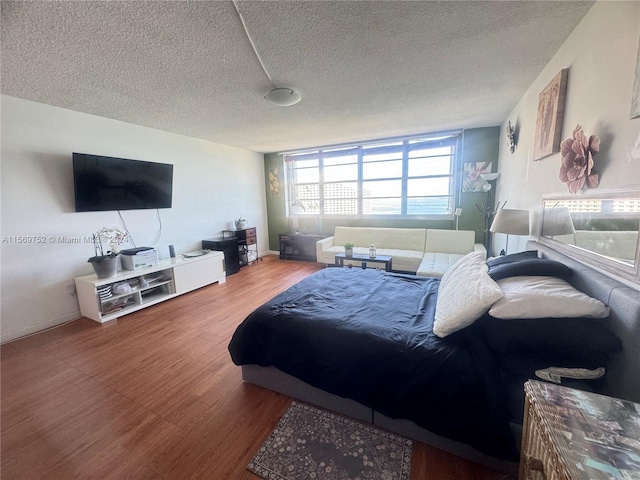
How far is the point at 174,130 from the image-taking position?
3.71 meters

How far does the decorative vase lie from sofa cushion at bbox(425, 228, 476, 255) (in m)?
4.47

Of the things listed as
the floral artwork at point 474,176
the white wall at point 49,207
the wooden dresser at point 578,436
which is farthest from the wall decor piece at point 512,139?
the white wall at point 49,207

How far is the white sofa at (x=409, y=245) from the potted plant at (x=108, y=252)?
296cm

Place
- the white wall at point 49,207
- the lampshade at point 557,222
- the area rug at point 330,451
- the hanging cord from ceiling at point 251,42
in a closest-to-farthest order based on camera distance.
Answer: the area rug at point 330,451 < the hanging cord from ceiling at point 251,42 < the lampshade at point 557,222 < the white wall at point 49,207

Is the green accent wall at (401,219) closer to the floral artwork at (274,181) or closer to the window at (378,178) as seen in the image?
the floral artwork at (274,181)

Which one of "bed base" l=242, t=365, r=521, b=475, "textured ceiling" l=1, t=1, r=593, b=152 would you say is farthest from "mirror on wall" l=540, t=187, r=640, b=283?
"textured ceiling" l=1, t=1, r=593, b=152

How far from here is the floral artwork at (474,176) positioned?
4.12 meters

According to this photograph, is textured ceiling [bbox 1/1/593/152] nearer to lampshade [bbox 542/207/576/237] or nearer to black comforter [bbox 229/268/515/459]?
lampshade [bbox 542/207/576/237]

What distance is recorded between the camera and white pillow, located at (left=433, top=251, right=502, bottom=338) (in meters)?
1.27

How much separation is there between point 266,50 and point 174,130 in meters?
2.63

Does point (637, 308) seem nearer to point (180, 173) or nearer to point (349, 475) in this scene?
point (349, 475)

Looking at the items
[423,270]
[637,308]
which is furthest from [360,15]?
[423,270]

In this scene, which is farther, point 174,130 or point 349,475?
point 174,130

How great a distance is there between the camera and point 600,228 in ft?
4.37
